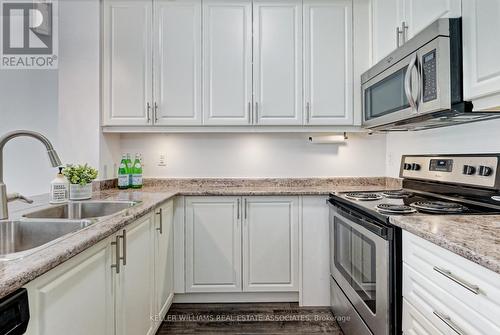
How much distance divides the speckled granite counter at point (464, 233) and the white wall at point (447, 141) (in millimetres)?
509

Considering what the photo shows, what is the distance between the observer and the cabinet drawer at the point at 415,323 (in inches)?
39.9

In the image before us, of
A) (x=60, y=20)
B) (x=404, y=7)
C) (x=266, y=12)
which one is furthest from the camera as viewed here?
(x=266, y=12)

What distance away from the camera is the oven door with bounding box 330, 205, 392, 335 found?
52.1 inches

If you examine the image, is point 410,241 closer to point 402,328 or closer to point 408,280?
point 408,280

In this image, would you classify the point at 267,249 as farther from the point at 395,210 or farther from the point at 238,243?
the point at 395,210

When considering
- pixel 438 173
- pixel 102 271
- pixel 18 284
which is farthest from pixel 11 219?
pixel 438 173

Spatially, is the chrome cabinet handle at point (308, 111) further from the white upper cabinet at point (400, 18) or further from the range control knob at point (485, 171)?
the range control knob at point (485, 171)

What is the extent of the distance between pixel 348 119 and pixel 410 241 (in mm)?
1461

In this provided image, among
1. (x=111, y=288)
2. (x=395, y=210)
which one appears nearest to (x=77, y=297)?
(x=111, y=288)

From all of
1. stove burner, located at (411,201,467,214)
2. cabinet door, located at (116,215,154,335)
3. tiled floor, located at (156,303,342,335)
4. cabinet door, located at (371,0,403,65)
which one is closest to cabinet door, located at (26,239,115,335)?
cabinet door, located at (116,215,154,335)

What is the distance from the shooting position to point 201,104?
8.02 ft

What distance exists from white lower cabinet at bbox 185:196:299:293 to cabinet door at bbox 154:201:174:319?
15 centimetres

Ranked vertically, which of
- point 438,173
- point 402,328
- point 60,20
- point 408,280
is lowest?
point 402,328

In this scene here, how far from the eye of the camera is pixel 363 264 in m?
1.60
